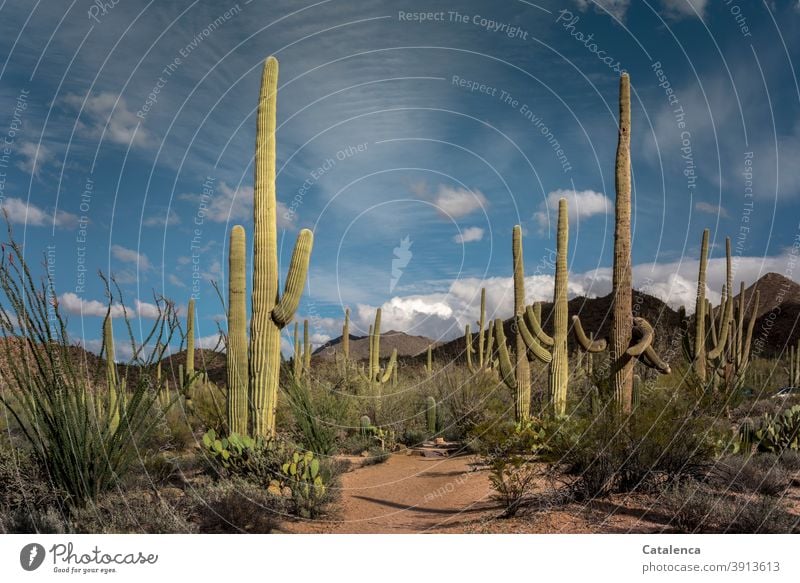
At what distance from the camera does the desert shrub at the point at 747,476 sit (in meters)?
9.22

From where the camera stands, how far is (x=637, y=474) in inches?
347

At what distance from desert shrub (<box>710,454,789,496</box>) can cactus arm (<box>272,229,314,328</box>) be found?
22.6 feet

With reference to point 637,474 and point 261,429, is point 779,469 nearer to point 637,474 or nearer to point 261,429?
point 637,474

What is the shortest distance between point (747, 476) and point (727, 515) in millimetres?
2493

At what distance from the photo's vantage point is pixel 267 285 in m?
11.0

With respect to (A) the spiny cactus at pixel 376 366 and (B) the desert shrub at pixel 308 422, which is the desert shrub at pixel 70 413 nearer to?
(B) the desert shrub at pixel 308 422

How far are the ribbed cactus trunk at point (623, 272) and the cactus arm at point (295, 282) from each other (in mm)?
5035

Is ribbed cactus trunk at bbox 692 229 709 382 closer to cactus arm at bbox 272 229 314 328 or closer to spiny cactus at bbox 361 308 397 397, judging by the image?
spiny cactus at bbox 361 308 397 397

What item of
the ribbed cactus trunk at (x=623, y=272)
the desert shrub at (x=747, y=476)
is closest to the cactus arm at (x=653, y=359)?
the ribbed cactus trunk at (x=623, y=272)

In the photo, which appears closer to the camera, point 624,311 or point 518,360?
point 624,311

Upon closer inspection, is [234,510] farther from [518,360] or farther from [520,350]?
[520,350]
